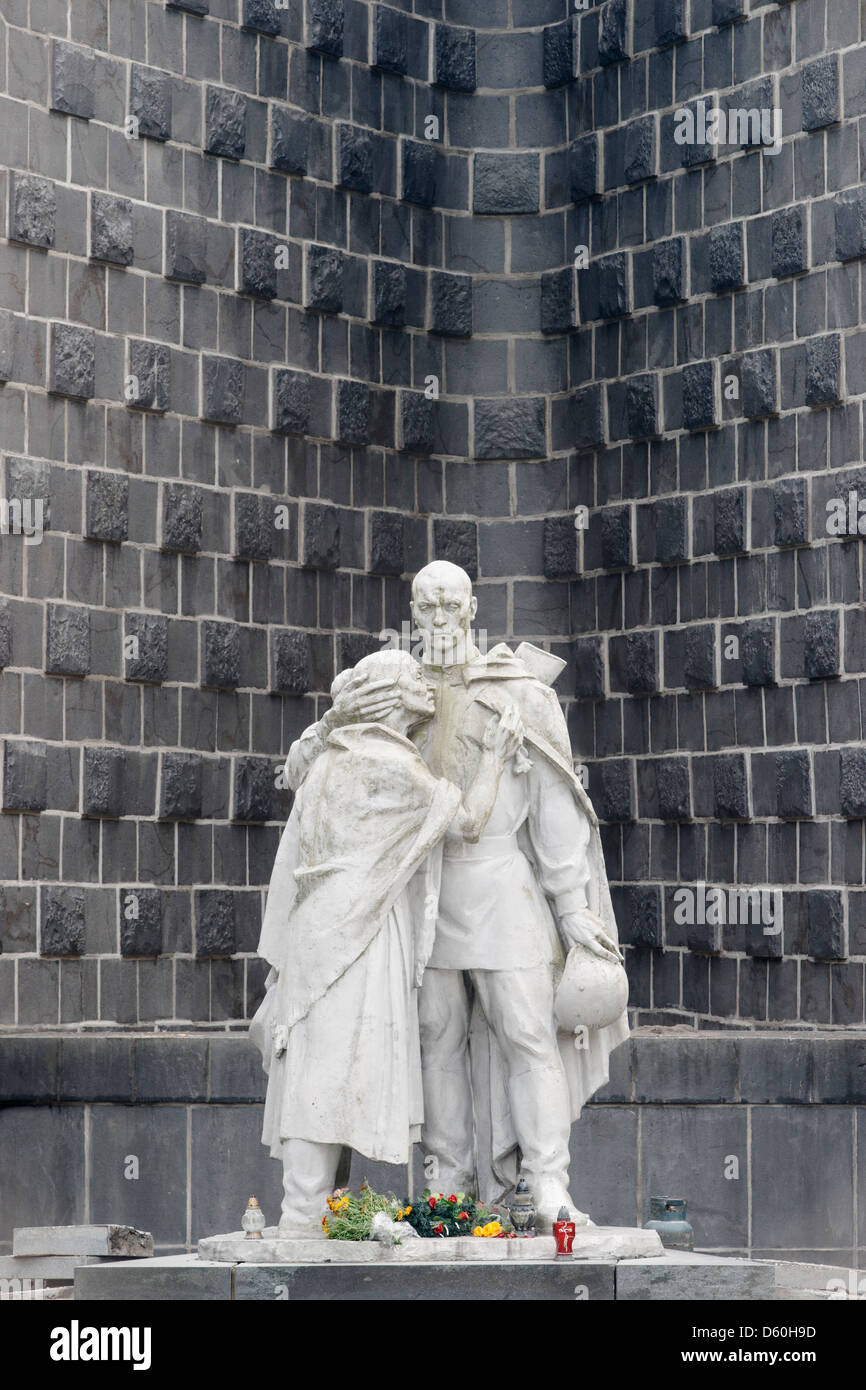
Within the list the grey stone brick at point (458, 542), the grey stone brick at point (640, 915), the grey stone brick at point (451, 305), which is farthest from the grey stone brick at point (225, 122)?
the grey stone brick at point (640, 915)

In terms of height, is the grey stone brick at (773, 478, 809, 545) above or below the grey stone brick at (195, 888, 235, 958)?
above

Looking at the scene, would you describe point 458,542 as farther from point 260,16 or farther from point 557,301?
point 260,16

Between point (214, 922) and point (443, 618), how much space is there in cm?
768

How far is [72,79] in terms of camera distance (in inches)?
707

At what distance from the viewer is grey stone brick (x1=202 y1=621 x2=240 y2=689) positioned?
736 inches

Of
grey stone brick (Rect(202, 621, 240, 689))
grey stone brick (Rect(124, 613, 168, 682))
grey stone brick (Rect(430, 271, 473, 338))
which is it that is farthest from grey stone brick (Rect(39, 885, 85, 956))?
grey stone brick (Rect(430, 271, 473, 338))

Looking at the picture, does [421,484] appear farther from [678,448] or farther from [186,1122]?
[186,1122]

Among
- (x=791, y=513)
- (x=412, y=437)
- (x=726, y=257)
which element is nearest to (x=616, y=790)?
(x=791, y=513)

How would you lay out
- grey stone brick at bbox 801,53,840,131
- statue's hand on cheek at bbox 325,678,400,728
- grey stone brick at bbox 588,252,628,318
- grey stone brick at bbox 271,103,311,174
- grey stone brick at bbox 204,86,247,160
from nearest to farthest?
statue's hand on cheek at bbox 325,678,400,728 < grey stone brick at bbox 801,53,840,131 < grey stone brick at bbox 204,86,247,160 < grey stone brick at bbox 271,103,311,174 < grey stone brick at bbox 588,252,628,318

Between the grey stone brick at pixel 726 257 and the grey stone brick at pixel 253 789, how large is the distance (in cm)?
481

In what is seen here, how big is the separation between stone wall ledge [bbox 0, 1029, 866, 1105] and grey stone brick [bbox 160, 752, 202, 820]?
2.81 metres

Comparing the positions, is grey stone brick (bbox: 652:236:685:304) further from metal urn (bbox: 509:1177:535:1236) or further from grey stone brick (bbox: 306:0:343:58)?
metal urn (bbox: 509:1177:535:1236)

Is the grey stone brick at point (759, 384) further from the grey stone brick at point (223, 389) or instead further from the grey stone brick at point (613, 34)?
the grey stone brick at point (223, 389)
